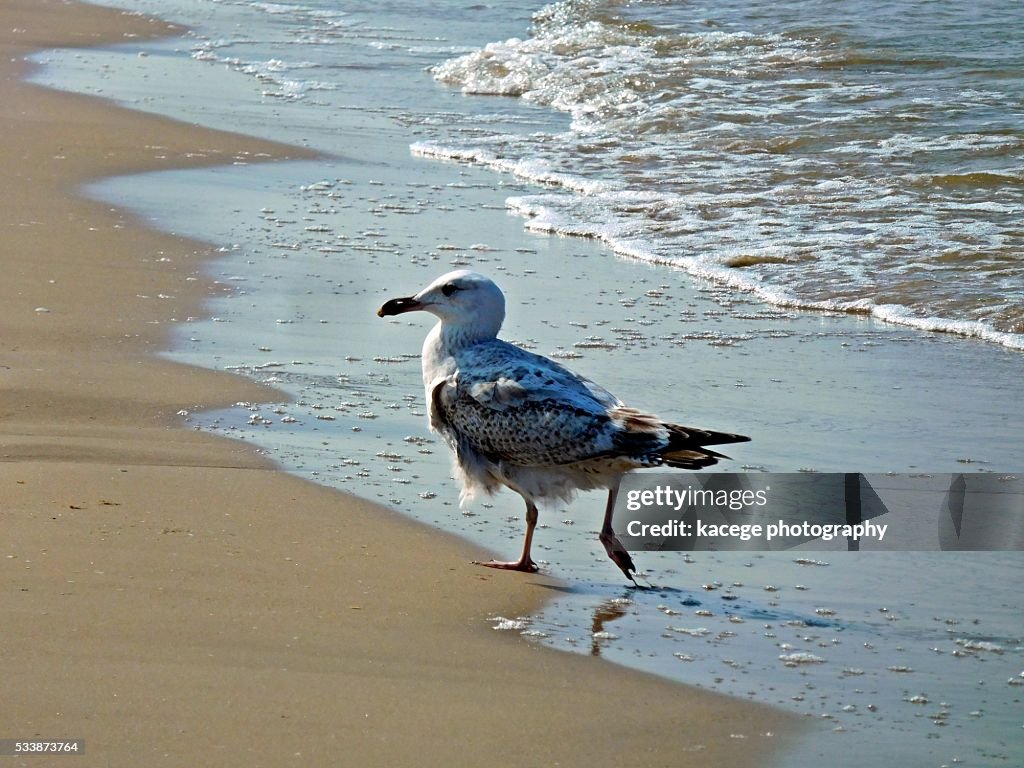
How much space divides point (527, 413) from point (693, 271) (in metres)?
3.84

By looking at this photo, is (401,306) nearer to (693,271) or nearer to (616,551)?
(616,551)

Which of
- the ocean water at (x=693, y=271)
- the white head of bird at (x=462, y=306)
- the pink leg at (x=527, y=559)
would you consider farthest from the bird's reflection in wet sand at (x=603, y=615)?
the white head of bird at (x=462, y=306)

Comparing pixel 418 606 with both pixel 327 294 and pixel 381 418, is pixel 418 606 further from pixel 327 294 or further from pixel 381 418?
pixel 327 294

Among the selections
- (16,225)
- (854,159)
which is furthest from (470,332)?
A: (854,159)

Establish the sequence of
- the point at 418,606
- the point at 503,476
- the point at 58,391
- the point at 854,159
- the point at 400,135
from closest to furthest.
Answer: the point at 418,606 < the point at 503,476 < the point at 58,391 < the point at 854,159 < the point at 400,135

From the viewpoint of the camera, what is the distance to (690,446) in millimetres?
4395

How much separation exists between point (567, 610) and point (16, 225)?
16.5 ft

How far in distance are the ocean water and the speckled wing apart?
13.6 inches

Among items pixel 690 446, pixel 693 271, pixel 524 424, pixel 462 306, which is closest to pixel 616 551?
pixel 690 446

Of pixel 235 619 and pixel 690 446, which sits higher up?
pixel 690 446

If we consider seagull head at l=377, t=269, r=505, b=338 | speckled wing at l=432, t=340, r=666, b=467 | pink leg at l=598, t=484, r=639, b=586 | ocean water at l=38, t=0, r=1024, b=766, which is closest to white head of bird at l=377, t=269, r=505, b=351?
seagull head at l=377, t=269, r=505, b=338

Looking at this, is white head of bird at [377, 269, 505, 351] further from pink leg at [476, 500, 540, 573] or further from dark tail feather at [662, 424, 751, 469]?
dark tail feather at [662, 424, 751, 469]

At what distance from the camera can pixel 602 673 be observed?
12.5 feet

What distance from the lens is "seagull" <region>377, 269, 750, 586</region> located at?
447cm
